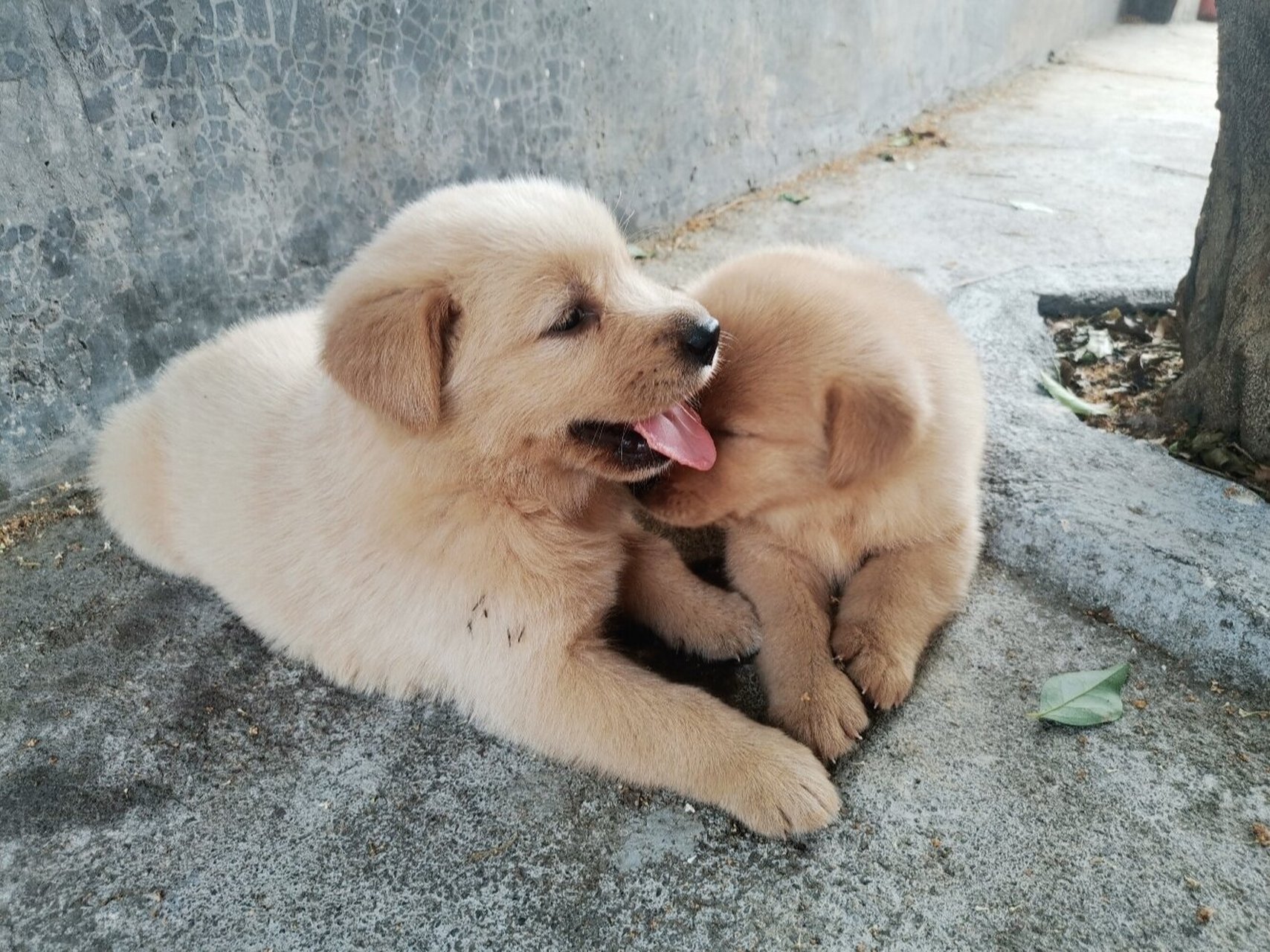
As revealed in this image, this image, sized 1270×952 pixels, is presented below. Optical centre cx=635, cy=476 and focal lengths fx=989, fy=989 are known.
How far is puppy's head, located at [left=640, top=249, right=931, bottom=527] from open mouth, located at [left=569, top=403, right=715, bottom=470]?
7 centimetres

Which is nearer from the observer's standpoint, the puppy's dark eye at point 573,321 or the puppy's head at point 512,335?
the puppy's head at point 512,335

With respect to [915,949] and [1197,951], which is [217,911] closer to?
[915,949]

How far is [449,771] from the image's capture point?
8.34 ft

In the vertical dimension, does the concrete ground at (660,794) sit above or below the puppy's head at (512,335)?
below

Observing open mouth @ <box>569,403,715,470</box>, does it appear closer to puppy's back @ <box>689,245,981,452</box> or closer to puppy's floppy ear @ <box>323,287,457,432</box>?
puppy's back @ <box>689,245,981,452</box>

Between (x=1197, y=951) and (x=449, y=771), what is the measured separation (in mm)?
1716

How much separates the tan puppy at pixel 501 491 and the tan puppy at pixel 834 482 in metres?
0.15

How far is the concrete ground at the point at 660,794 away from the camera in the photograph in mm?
2127

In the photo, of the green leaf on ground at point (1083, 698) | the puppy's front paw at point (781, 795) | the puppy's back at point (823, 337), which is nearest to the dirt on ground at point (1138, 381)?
the puppy's back at point (823, 337)

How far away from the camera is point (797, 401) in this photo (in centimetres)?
278

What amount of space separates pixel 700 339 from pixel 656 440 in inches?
13.0

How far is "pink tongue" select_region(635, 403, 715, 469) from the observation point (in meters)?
2.63

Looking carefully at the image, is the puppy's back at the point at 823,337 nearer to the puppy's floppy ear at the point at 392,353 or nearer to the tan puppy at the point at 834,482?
the tan puppy at the point at 834,482

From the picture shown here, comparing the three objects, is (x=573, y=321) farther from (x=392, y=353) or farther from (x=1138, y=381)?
(x=1138, y=381)
